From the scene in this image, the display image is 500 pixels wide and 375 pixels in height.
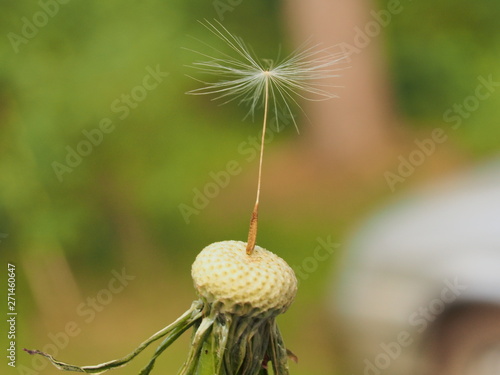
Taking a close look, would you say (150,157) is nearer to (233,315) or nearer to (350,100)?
(350,100)

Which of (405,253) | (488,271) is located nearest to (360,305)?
(405,253)

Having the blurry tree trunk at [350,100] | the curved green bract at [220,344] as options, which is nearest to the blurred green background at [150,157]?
the blurry tree trunk at [350,100]

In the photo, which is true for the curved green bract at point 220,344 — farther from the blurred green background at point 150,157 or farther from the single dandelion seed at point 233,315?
the blurred green background at point 150,157

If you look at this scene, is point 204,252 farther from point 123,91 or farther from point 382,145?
point 382,145

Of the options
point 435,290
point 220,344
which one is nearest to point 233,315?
point 220,344

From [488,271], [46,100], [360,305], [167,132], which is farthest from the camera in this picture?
[167,132]

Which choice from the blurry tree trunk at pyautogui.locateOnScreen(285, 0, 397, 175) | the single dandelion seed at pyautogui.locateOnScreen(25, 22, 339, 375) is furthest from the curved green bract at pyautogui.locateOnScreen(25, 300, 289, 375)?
the blurry tree trunk at pyautogui.locateOnScreen(285, 0, 397, 175)

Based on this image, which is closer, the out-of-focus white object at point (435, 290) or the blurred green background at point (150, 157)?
the out-of-focus white object at point (435, 290)
